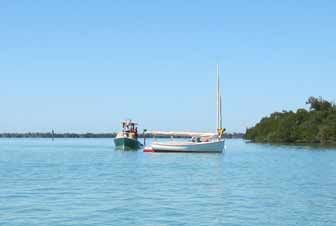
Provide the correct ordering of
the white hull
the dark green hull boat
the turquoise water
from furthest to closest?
1. the dark green hull boat
2. the white hull
3. the turquoise water

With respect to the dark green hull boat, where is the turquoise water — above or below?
below

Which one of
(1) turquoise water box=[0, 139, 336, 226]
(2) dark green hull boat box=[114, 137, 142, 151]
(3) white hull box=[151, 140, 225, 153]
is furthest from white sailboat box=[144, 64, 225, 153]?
(1) turquoise water box=[0, 139, 336, 226]

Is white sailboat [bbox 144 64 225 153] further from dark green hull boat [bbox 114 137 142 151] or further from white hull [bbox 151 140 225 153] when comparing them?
dark green hull boat [bbox 114 137 142 151]

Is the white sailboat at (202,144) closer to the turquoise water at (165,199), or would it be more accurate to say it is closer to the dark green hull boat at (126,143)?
the dark green hull boat at (126,143)

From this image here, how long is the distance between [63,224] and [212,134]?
80.8 meters

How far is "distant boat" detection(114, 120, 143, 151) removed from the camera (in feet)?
383

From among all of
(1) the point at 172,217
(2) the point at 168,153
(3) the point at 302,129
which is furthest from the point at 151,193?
(3) the point at 302,129

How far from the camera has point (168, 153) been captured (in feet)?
345

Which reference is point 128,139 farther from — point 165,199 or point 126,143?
point 165,199

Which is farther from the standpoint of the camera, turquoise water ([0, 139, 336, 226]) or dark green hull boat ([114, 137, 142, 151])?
dark green hull boat ([114, 137, 142, 151])

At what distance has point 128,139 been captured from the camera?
117m

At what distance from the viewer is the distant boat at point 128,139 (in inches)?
4601

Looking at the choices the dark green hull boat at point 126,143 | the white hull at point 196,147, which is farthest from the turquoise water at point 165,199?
the dark green hull boat at point 126,143

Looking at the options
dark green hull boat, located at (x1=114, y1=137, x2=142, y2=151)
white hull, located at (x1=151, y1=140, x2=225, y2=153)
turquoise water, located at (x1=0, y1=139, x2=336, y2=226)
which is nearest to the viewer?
turquoise water, located at (x1=0, y1=139, x2=336, y2=226)
